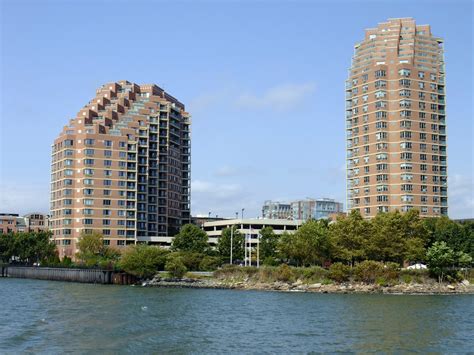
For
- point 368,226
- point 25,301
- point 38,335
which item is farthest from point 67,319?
point 368,226

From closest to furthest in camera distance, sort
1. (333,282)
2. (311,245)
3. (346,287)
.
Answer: (346,287)
(333,282)
(311,245)

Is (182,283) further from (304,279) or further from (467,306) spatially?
(467,306)

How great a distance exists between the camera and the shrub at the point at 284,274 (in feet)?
509

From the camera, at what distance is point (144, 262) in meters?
171

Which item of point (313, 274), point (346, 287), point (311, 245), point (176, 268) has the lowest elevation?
point (346, 287)

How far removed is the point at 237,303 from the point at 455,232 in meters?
79.5

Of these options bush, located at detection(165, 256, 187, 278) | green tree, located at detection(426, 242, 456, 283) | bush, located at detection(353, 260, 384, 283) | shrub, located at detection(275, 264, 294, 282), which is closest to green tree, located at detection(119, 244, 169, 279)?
bush, located at detection(165, 256, 187, 278)

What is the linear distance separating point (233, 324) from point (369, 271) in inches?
2726

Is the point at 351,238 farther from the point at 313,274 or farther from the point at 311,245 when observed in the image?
the point at 313,274

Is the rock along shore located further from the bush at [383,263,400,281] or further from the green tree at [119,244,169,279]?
the green tree at [119,244,169,279]

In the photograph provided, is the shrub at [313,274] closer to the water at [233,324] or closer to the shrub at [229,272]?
the shrub at [229,272]

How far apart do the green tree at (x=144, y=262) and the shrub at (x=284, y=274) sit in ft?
107

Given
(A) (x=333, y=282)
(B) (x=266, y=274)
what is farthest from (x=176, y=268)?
(A) (x=333, y=282)

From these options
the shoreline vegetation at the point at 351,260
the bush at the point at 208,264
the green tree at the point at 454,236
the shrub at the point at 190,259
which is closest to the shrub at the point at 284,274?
the shoreline vegetation at the point at 351,260
